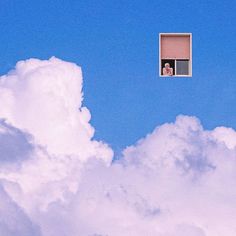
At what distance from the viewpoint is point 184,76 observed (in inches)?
645

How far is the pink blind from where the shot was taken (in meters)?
16.2

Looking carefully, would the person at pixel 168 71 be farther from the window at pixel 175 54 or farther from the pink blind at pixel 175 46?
the pink blind at pixel 175 46

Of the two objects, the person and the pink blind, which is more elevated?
the pink blind

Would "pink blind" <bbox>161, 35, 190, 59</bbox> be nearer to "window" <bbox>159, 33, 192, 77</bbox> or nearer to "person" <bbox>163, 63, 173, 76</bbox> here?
"window" <bbox>159, 33, 192, 77</bbox>

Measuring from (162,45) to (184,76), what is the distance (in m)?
0.61

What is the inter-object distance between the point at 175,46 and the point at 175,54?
0.15 metres

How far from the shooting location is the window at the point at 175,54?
53.4ft

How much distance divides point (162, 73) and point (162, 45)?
457 millimetres

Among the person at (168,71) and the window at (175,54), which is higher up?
the window at (175,54)

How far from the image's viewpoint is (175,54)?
642 inches

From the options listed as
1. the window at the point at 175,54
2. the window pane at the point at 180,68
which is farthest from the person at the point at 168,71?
the window pane at the point at 180,68

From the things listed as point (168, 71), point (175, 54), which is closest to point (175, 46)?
point (175, 54)

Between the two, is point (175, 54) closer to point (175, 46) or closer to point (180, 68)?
point (175, 46)

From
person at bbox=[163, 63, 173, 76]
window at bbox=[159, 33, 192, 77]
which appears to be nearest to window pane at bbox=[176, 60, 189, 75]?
window at bbox=[159, 33, 192, 77]
